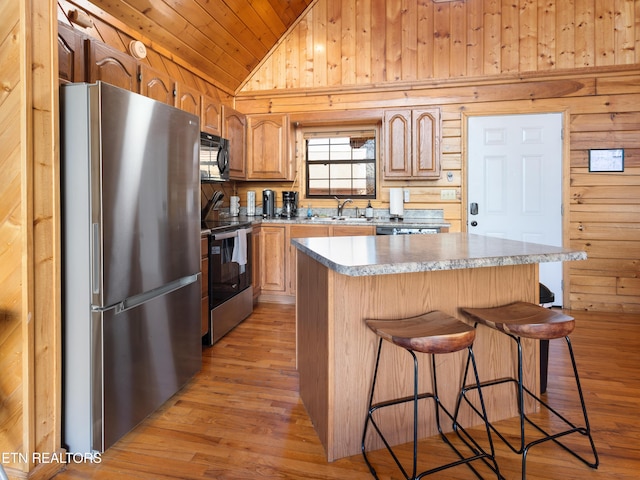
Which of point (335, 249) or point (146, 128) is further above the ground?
point (146, 128)

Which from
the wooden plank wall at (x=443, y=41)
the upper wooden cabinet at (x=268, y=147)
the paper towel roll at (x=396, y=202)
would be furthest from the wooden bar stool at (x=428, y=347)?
the wooden plank wall at (x=443, y=41)

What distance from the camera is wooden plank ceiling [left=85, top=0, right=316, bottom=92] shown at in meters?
3.01

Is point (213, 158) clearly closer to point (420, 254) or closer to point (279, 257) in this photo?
point (279, 257)

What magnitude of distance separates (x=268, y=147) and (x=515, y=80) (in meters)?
2.66

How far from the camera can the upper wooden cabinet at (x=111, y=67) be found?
2335mm

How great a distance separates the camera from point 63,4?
2.45 metres

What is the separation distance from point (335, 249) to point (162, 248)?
94cm

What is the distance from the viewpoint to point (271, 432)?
1950 mm

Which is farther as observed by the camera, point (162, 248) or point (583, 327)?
point (583, 327)

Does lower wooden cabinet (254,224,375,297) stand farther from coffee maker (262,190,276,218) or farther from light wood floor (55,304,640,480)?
light wood floor (55,304,640,480)

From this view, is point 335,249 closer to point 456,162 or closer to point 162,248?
point 162,248

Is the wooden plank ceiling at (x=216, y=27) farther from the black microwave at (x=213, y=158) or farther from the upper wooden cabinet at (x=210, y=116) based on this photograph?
the black microwave at (x=213, y=158)

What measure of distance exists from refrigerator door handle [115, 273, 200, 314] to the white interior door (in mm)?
3084

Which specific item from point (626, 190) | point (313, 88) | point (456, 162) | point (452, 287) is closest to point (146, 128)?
point (452, 287)
